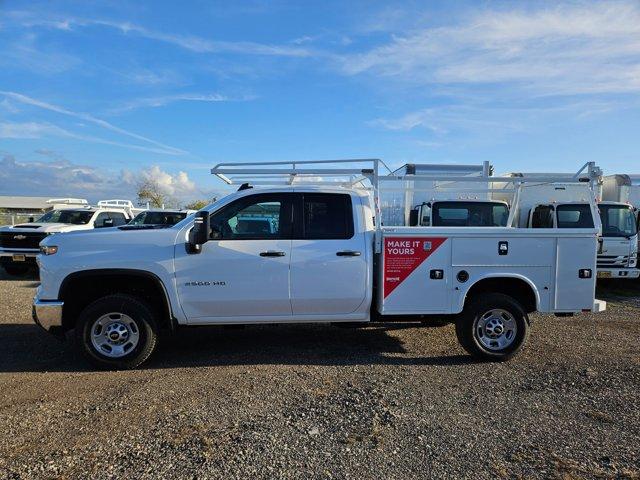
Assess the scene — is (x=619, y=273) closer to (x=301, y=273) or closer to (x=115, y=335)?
(x=301, y=273)

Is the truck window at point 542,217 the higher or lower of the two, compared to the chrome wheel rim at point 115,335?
higher

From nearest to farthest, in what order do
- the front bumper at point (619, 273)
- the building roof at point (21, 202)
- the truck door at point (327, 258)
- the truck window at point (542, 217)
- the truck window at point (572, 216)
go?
the truck door at point (327, 258) → the front bumper at point (619, 273) → the truck window at point (572, 216) → the truck window at point (542, 217) → the building roof at point (21, 202)

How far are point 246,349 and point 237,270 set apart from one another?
132 centimetres

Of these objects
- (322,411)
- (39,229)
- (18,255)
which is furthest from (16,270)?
(322,411)

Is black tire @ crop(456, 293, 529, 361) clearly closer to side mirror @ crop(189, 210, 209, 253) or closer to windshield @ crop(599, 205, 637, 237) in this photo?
side mirror @ crop(189, 210, 209, 253)

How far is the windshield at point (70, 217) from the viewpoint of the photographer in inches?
547

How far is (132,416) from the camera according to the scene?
4.17 metres

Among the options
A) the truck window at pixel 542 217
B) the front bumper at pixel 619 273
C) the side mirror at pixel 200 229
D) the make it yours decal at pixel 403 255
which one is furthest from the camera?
the truck window at pixel 542 217

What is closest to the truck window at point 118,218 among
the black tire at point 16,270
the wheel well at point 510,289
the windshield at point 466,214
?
the black tire at point 16,270

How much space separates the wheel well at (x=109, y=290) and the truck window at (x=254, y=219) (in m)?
0.91

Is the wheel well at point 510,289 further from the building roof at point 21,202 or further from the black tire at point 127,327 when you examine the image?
the building roof at point 21,202

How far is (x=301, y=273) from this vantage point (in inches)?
214

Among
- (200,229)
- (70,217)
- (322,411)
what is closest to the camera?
(322,411)

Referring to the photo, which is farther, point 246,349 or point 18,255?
point 18,255
